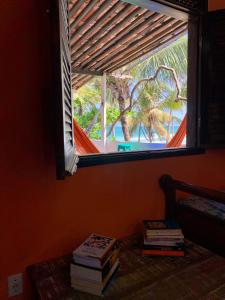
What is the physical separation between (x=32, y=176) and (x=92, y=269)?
51cm

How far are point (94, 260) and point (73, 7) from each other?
6.68ft

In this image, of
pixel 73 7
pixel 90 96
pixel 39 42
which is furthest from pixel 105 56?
pixel 90 96

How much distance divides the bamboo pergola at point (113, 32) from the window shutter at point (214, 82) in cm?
84

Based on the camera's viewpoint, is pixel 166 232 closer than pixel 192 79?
Yes

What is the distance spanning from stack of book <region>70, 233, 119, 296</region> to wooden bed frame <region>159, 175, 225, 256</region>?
0.63 m

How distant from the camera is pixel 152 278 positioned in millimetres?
1135

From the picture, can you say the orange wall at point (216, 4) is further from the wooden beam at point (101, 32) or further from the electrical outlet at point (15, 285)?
the electrical outlet at point (15, 285)

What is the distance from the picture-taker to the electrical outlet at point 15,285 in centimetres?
118

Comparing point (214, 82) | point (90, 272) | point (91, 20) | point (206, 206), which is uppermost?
point (91, 20)

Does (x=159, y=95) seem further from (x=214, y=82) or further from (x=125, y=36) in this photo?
(x=214, y=82)

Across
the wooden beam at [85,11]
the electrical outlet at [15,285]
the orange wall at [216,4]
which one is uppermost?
the wooden beam at [85,11]

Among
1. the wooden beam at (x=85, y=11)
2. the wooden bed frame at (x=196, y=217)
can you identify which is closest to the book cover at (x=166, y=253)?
the wooden bed frame at (x=196, y=217)

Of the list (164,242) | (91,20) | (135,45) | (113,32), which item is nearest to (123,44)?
(135,45)

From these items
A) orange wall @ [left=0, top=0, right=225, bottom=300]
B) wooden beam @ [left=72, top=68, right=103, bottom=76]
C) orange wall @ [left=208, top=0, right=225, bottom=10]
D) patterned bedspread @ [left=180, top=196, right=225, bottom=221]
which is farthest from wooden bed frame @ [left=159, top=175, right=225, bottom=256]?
wooden beam @ [left=72, top=68, right=103, bottom=76]
